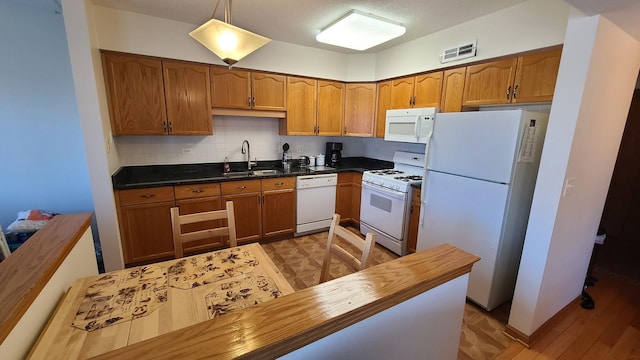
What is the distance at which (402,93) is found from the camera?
3264 millimetres

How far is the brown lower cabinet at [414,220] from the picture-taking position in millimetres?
2855

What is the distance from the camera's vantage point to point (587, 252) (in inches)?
87.1

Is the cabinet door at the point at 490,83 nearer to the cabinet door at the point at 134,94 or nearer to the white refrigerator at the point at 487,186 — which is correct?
the white refrigerator at the point at 487,186

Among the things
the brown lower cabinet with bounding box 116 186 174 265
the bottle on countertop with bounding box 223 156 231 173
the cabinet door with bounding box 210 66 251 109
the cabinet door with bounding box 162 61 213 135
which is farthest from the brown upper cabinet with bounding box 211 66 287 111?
the brown lower cabinet with bounding box 116 186 174 265

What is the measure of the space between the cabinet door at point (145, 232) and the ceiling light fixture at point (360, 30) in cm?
231

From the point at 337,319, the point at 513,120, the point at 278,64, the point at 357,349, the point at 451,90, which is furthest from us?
the point at 278,64

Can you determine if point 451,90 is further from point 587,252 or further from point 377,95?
point 587,252

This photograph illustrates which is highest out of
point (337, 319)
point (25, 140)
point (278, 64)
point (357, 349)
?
point (278, 64)

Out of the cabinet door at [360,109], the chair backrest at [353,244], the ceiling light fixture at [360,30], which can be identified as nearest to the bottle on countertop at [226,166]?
the cabinet door at [360,109]

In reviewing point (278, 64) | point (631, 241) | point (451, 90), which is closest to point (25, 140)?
point (278, 64)

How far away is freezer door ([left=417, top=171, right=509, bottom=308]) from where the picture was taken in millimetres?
2029

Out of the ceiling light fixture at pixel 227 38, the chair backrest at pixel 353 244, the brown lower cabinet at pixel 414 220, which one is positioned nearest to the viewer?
the chair backrest at pixel 353 244

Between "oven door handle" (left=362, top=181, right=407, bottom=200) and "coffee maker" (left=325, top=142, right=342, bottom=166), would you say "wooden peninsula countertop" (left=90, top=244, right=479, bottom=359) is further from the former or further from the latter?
"coffee maker" (left=325, top=142, right=342, bottom=166)

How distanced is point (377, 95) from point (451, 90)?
3.63 ft
